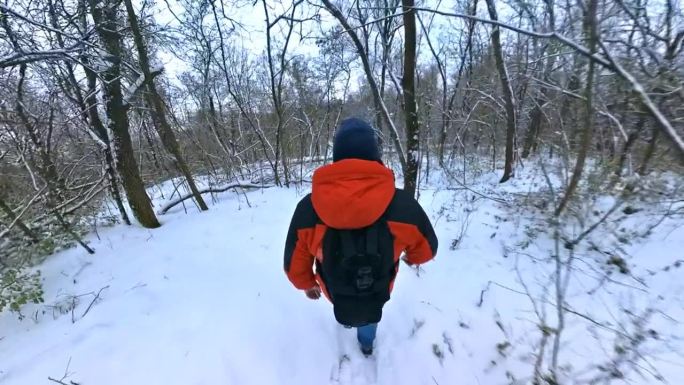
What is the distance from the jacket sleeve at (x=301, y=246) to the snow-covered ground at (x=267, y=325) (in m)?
0.89

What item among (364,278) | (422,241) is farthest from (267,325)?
(422,241)

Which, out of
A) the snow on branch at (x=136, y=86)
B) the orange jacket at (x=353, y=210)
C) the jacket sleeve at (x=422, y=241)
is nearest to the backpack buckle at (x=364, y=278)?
the orange jacket at (x=353, y=210)

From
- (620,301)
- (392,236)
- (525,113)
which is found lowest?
(620,301)

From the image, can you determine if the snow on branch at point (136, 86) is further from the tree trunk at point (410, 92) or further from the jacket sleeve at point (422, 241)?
the jacket sleeve at point (422, 241)

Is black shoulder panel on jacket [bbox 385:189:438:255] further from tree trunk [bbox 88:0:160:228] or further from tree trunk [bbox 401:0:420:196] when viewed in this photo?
tree trunk [bbox 88:0:160:228]

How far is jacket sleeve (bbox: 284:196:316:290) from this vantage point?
1.79 metres

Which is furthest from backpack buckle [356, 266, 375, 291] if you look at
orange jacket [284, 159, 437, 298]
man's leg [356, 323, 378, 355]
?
man's leg [356, 323, 378, 355]

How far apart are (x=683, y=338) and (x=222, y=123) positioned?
16135mm

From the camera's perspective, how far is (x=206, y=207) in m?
6.85

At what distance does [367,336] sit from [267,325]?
983 mm

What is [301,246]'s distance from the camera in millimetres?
1901

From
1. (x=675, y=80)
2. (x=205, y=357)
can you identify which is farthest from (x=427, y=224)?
(x=675, y=80)

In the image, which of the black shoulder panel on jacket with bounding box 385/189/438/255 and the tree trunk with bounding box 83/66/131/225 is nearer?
the black shoulder panel on jacket with bounding box 385/189/438/255

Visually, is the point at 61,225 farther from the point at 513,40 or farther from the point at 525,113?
the point at 525,113
